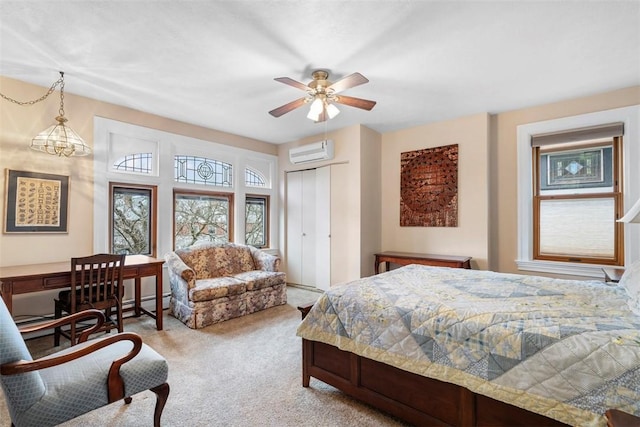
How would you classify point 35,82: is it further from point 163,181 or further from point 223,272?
point 223,272

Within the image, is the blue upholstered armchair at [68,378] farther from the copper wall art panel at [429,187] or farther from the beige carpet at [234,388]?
the copper wall art panel at [429,187]

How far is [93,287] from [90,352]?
69.2 inches

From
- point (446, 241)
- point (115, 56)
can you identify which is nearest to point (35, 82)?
point (115, 56)

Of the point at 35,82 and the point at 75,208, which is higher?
the point at 35,82

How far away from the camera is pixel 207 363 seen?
265 cm

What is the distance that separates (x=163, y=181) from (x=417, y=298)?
379 cm

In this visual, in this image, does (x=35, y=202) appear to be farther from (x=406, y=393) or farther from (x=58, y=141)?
(x=406, y=393)

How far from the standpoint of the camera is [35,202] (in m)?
3.24

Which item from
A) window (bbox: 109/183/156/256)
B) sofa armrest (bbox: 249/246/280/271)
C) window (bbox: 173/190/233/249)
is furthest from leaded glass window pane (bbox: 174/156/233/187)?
sofa armrest (bbox: 249/246/280/271)

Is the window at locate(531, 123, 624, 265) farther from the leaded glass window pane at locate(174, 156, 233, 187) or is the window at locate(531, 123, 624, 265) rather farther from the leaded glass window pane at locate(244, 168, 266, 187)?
the leaded glass window pane at locate(174, 156, 233, 187)

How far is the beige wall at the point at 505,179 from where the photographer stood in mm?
3930

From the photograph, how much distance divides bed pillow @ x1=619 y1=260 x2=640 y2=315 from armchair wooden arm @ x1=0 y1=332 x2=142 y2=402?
2.65 m

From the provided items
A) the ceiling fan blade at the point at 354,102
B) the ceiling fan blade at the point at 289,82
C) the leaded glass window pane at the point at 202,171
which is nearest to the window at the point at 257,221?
the leaded glass window pane at the point at 202,171

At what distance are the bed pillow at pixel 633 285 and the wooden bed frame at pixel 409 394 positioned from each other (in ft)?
2.71
